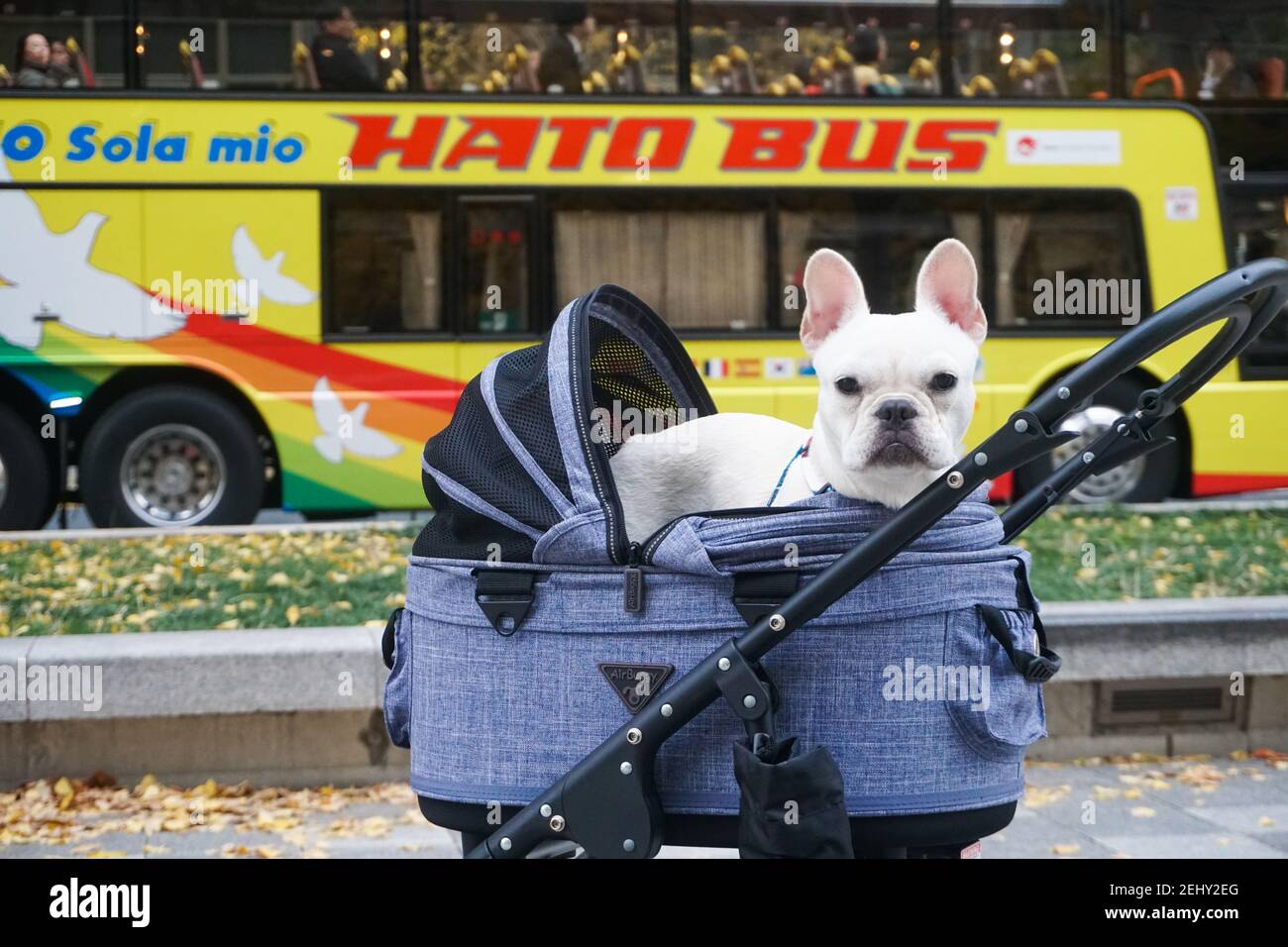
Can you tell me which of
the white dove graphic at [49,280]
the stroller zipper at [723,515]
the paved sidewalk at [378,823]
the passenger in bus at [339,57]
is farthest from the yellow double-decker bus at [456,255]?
the stroller zipper at [723,515]

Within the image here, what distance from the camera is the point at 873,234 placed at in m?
9.73

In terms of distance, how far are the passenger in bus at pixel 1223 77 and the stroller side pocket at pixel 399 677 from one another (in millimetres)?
8699

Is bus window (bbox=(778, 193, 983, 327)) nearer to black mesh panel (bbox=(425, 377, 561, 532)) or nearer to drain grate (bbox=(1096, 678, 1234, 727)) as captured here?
drain grate (bbox=(1096, 678, 1234, 727))

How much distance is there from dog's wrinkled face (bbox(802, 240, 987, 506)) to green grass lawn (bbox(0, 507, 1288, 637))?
134 inches

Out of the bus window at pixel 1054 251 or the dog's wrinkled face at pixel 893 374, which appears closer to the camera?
the dog's wrinkled face at pixel 893 374

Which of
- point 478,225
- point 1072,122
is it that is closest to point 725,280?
point 478,225

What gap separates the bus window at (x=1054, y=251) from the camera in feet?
32.2

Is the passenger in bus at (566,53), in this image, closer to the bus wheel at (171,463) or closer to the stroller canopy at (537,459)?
the bus wheel at (171,463)

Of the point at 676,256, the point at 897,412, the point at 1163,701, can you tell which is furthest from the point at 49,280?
the point at 897,412

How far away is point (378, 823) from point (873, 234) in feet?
→ 21.2

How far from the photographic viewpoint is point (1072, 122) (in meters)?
9.77
